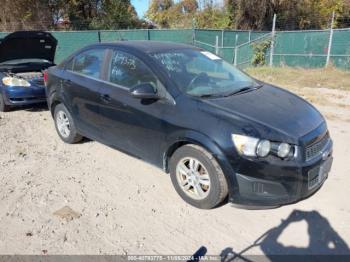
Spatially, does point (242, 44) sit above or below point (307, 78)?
above

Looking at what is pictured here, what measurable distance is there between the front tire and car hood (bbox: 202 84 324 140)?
Result: 513 mm

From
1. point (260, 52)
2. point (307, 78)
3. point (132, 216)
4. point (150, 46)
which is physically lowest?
point (307, 78)

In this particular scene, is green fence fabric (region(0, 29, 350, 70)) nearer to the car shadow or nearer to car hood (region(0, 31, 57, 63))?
car hood (region(0, 31, 57, 63))

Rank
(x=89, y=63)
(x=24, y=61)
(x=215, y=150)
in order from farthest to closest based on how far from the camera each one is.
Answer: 1. (x=24, y=61)
2. (x=89, y=63)
3. (x=215, y=150)

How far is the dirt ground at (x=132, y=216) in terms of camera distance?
3.17m

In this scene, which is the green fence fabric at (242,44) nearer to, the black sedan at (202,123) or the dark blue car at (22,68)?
the dark blue car at (22,68)

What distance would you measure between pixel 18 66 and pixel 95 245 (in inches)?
234

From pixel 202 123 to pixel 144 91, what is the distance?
763 millimetres

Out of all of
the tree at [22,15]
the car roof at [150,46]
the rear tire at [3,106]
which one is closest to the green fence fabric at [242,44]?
the tree at [22,15]

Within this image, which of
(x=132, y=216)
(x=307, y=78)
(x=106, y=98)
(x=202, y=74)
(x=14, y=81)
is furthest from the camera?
(x=307, y=78)

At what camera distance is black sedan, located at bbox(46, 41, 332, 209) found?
3303 millimetres

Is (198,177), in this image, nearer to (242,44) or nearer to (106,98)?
(106,98)

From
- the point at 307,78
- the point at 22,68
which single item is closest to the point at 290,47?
the point at 307,78

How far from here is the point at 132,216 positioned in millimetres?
3645
